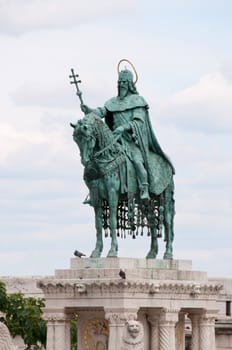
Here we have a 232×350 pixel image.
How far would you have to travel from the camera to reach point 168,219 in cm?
5338

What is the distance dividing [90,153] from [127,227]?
7.88ft

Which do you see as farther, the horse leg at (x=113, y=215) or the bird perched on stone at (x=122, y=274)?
the horse leg at (x=113, y=215)

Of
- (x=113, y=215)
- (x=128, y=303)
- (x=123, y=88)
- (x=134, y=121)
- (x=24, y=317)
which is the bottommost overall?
(x=128, y=303)

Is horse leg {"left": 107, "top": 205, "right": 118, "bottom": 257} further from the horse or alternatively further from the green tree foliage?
the green tree foliage

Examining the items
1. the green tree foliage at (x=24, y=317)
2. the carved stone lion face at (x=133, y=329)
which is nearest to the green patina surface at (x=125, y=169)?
the carved stone lion face at (x=133, y=329)

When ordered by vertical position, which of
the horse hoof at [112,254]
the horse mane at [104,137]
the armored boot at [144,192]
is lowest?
Result: the horse hoof at [112,254]

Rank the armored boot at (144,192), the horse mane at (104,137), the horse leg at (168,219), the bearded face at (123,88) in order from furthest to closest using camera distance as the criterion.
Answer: the horse leg at (168,219) → the bearded face at (123,88) → the armored boot at (144,192) → the horse mane at (104,137)

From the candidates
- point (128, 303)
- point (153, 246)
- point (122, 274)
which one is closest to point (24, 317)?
point (153, 246)

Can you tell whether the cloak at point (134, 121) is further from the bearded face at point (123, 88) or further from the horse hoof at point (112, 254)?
the horse hoof at point (112, 254)

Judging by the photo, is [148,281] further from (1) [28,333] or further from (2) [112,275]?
(1) [28,333]

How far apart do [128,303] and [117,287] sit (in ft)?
1.67

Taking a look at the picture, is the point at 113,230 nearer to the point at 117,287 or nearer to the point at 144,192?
the point at 144,192

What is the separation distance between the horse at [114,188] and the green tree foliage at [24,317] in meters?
13.7

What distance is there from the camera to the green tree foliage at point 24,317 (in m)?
66.3
